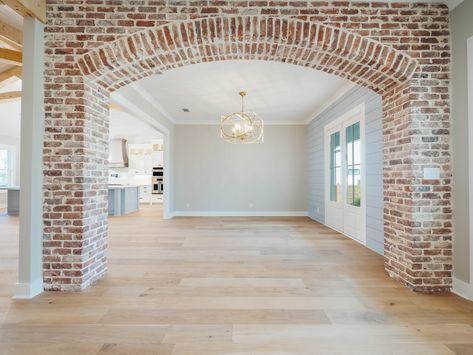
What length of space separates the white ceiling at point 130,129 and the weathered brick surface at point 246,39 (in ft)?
15.1

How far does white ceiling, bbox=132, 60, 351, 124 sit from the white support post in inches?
82.3

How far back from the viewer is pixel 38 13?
256 centimetres

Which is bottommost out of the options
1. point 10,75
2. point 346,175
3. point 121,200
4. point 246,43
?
point 121,200

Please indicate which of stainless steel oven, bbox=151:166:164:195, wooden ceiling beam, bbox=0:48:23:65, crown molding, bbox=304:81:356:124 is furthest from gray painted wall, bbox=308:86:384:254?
stainless steel oven, bbox=151:166:164:195

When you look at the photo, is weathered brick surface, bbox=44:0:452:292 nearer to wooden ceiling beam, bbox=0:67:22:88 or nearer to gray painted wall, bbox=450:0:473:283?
gray painted wall, bbox=450:0:473:283

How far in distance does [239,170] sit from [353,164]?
12.0 feet

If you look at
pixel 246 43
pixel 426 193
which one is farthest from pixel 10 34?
pixel 426 193

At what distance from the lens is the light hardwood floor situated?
181cm

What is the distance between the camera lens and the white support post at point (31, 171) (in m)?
2.51

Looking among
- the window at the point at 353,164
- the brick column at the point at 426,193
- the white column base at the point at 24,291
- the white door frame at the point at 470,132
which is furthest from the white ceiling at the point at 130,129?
the white door frame at the point at 470,132

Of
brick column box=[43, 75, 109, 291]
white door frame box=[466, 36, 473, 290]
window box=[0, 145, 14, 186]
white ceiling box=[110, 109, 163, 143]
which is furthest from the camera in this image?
window box=[0, 145, 14, 186]

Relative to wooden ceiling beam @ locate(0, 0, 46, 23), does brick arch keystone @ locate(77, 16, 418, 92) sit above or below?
below

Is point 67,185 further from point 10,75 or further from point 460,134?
point 10,75

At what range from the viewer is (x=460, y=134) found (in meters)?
2.58
